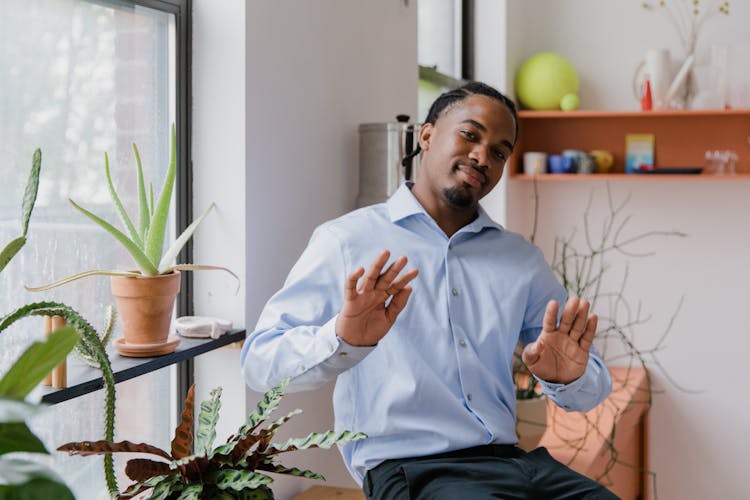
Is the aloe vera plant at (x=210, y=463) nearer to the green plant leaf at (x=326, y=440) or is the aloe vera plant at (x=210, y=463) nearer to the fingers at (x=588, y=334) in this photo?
the green plant leaf at (x=326, y=440)

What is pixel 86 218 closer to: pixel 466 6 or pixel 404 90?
pixel 404 90

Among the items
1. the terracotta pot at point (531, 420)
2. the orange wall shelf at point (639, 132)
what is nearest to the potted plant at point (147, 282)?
the terracotta pot at point (531, 420)

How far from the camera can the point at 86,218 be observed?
5.51ft

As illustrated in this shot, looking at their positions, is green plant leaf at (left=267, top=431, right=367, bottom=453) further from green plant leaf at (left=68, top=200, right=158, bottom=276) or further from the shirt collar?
the shirt collar

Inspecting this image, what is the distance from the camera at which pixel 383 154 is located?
92.4 inches

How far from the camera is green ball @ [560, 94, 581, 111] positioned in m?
3.92

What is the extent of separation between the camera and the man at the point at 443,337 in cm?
161

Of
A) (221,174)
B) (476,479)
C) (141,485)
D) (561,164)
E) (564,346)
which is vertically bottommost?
(476,479)

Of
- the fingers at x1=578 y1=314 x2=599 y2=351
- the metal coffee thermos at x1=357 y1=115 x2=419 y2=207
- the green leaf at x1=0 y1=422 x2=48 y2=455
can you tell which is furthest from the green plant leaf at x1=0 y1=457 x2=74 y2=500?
the metal coffee thermos at x1=357 y1=115 x2=419 y2=207

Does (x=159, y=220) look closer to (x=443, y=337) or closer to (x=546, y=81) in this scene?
(x=443, y=337)

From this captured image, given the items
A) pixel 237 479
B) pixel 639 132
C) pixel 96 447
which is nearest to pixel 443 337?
pixel 237 479

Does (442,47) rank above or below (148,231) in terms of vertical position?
above

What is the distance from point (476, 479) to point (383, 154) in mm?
990

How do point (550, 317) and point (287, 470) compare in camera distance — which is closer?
point (287, 470)
